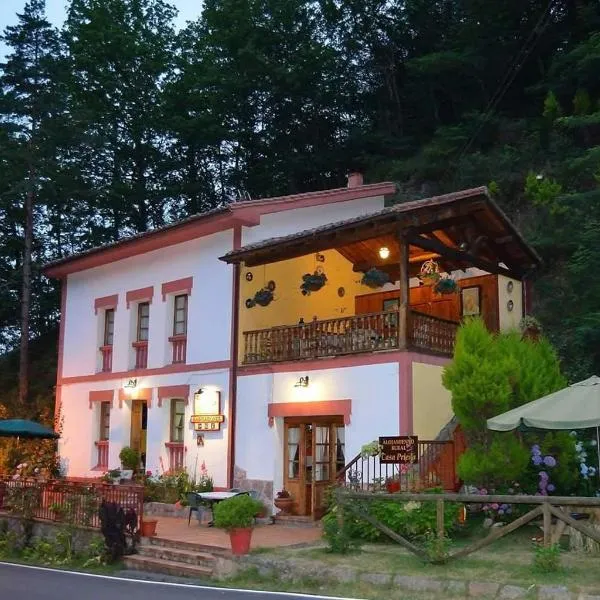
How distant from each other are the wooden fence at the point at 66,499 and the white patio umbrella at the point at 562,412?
21.1ft

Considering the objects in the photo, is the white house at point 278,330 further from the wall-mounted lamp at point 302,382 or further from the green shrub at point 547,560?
the green shrub at point 547,560

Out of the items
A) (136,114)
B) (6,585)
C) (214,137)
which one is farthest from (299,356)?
(136,114)

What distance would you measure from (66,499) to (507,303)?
1044cm

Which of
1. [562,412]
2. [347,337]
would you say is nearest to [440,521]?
[562,412]

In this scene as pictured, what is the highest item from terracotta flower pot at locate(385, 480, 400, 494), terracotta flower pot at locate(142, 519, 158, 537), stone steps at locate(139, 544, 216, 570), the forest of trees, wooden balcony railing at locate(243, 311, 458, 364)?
the forest of trees

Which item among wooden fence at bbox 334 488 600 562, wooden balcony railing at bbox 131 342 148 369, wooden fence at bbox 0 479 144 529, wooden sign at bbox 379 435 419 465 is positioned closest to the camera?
wooden fence at bbox 334 488 600 562

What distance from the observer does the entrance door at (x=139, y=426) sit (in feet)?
68.9

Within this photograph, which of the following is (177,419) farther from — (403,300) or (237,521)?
(237,521)

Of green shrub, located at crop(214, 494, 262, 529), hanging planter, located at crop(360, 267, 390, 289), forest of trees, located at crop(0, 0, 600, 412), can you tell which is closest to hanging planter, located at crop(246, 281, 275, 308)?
hanging planter, located at crop(360, 267, 390, 289)

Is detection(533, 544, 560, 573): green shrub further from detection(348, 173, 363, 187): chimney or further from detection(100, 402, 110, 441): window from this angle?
detection(100, 402, 110, 441): window

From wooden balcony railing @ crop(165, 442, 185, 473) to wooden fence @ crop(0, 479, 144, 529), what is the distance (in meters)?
3.85

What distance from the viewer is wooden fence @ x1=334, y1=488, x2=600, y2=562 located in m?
9.58

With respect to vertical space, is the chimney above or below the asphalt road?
above

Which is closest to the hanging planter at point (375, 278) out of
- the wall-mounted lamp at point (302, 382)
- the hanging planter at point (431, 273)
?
the hanging planter at point (431, 273)
